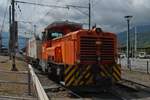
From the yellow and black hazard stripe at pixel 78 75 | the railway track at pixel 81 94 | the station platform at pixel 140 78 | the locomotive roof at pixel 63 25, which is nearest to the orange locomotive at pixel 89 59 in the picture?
the yellow and black hazard stripe at pixel 78 75

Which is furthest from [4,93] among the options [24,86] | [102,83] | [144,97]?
[144,97]

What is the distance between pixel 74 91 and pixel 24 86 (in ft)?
8.69

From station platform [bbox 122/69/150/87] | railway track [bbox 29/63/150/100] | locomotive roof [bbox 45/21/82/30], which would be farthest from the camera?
station platform [bbox 122/69/150/87]

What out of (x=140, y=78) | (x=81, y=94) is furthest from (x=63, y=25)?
(x=140, y=78)

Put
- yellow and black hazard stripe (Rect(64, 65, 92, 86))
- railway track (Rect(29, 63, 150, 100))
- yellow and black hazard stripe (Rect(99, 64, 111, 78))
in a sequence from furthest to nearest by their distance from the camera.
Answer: yellow and black hazard stripe (Rect(99, 64, 111, 78)), yellow and black hazard stripe (Rect(64, 65, 92, 86)), railway track (Rect(29, 63, 150, 100))

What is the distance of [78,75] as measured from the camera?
60.6 ft

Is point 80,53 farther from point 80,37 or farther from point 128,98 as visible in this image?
point 128,98

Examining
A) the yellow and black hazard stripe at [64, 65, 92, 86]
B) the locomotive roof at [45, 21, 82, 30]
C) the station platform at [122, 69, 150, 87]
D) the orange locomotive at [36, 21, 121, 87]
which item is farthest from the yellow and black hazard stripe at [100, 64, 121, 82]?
the locomotive roof at [45, 21, 82, 30]

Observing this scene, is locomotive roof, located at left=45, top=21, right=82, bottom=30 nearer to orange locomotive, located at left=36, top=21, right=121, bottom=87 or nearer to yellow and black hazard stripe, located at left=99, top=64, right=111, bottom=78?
orange locomotive, located at left=36, top=21, right=121, bottom=87

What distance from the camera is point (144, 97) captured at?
17.4 meters

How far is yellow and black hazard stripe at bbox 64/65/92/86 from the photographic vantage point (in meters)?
18.4

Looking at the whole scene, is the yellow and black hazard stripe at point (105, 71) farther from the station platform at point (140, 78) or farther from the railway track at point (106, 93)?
the station platform at point (140, 78)

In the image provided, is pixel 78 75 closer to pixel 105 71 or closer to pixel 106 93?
pixel 105 71

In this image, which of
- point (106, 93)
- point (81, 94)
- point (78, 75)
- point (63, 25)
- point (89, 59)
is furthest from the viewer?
point (63, 25)
